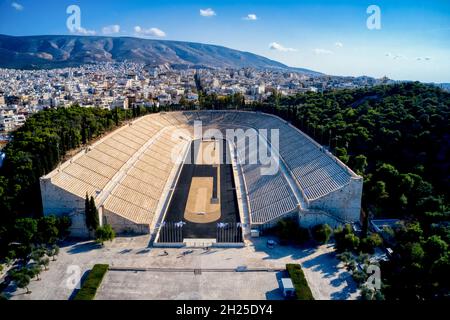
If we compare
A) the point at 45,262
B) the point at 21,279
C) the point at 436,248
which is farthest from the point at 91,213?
the point at 436,248

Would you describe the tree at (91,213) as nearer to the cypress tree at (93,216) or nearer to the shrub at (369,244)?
the cypress tree at (93,216)

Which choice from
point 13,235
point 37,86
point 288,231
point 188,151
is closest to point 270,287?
point 288,231

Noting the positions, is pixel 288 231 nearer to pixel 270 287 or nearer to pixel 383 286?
pixel 270 287

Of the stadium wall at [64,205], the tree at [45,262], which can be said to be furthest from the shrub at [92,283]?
the stadium wall at [64,205]

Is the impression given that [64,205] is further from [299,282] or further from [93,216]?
[299,282]

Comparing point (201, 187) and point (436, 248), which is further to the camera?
point (201, 187)
